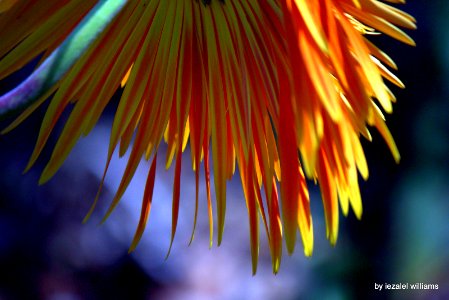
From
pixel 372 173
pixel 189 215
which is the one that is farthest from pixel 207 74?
pixel 372 173

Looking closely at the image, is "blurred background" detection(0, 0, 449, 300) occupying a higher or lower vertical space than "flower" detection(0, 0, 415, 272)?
lower

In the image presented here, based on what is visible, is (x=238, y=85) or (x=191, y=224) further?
(x=191, y=224)

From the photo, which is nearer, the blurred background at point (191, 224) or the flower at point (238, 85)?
the flower at point (238, 85)

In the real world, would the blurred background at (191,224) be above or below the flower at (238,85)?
below

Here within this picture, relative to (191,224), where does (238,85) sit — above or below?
above

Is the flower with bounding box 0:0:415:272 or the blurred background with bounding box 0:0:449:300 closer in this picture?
the flower with bounding box 0:0:415:272
